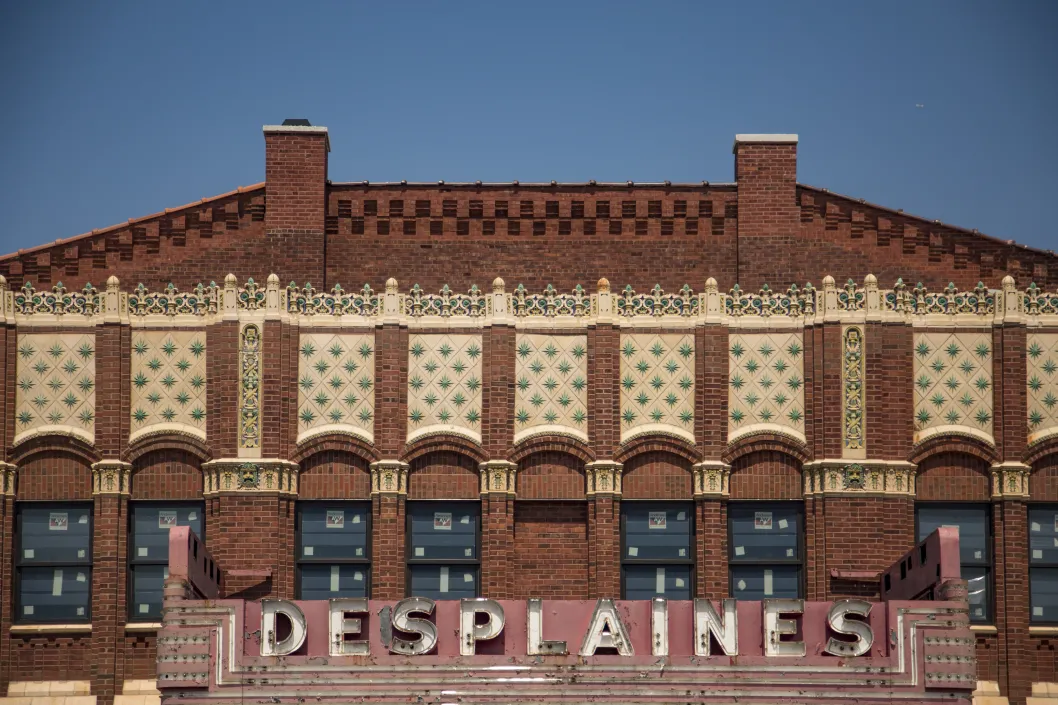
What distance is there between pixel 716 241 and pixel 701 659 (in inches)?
430

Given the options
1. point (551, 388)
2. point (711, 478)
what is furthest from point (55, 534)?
point (711, 478)

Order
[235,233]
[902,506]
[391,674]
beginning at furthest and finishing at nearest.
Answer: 1. [235,233]
2. [902,506]
3. [391,674]

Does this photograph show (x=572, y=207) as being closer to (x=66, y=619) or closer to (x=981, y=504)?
(x=981, y=504)

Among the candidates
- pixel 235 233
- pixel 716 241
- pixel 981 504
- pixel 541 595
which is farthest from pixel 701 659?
pixel 235 233

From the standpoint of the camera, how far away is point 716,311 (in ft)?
151

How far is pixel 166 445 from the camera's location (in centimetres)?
4578

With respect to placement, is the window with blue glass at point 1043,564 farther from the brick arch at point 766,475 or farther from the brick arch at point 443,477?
the brick arch at point 443,477

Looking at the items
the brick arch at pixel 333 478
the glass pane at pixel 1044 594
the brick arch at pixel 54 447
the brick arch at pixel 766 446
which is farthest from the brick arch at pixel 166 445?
the glass pane at pixel 1044 594

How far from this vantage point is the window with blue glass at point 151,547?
149 ft

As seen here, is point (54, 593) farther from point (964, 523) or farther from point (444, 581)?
point (964, 523)

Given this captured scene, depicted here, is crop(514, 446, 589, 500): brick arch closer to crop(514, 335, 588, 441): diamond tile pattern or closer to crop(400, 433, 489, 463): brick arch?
crop(514, 335, 588, 441): diamond tile pattern

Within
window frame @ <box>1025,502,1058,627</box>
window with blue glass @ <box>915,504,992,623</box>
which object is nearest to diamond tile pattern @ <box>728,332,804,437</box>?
window with blue glass @ <box>915,504,992,623</box>

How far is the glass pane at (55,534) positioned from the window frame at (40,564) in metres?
0.04

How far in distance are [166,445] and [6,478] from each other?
334 cm
